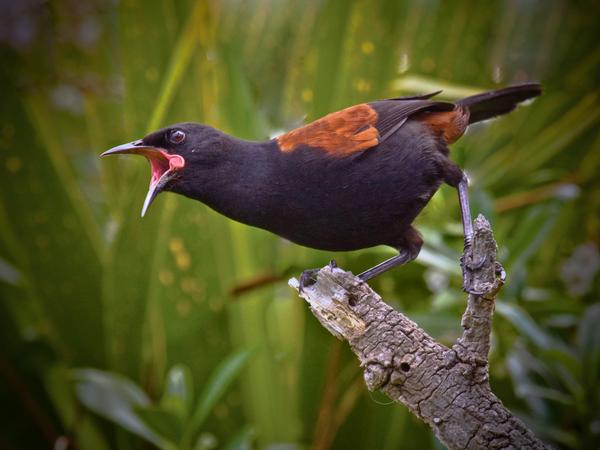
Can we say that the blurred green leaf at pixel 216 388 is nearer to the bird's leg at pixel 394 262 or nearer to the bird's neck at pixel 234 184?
the bird's leg at pixel 394 262

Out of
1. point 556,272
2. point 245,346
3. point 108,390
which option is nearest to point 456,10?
point 556,272

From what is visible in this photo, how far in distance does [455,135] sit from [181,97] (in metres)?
1.19

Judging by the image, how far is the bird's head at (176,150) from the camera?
50.3 inches

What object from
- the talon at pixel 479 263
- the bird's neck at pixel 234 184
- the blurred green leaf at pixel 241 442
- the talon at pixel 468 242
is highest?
the bird's neck at pixel 234 184

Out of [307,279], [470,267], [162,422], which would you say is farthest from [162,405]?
[470,267]

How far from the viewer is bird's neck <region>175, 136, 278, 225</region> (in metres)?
1.27

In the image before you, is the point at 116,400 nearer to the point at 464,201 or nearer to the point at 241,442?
the point at 241,442

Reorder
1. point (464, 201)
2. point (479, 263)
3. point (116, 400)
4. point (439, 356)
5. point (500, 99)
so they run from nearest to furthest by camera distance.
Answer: point (479, 263) < point (439, 356) < point (464, 201) < point (500, 99) < point (116, 400)

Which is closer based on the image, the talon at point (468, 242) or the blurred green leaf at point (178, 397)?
the talon at point (468, 242)

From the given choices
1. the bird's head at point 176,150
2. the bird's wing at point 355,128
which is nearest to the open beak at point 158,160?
the bird's head at point 176,150

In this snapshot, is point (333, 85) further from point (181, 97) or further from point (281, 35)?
point (281, 35)

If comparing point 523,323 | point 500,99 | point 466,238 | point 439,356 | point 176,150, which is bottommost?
point 523,323

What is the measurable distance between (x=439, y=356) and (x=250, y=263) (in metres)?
1.33

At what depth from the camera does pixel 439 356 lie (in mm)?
1378
